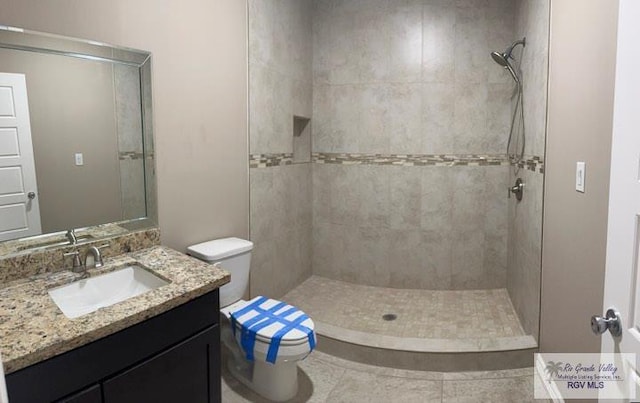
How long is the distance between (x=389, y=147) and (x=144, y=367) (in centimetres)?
257

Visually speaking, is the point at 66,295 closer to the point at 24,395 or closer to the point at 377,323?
the point at 24,395

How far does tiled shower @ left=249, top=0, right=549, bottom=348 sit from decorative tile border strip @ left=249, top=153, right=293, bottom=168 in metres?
0.02

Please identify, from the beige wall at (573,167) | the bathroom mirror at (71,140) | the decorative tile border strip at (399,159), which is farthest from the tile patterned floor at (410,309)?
the bathroom mirror at (71,140)

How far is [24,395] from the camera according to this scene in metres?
1.05

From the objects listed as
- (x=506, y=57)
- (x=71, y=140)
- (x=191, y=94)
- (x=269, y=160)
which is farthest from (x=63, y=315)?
(x=506, y=57)

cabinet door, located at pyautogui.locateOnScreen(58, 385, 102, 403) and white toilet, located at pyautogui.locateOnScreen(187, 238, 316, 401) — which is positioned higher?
cabinet door, located at pyautogui.locateOnScreen(58, 385, 102, 403)

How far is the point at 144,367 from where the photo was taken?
1.35 metres

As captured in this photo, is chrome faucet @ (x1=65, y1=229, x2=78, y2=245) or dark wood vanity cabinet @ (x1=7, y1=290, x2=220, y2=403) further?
chrome faucet @ (x1=65, y1=229, x2=78, y2=245)

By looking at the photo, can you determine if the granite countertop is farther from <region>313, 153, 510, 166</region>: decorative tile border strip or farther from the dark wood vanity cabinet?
<region>313, 153, 510, 166</region>: decorative tile border strip

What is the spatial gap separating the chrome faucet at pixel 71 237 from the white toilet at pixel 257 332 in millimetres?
578

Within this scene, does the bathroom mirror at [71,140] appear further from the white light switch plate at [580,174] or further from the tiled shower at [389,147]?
the white light switch plate at [580,174]

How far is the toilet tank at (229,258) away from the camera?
2.15 meters

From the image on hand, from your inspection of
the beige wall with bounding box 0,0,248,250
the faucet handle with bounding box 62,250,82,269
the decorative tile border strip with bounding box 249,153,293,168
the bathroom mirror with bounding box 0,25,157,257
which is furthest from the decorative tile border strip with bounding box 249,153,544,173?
the faucet handle with bounding box 62,250,82,269

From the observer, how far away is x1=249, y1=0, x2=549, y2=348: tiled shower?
3.04 m
